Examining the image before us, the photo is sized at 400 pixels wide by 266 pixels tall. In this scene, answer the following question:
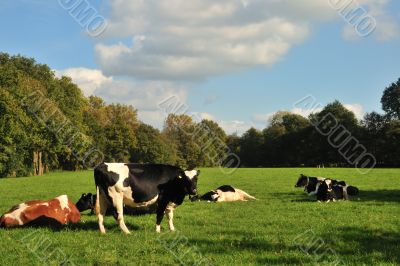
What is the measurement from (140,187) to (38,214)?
366 cm

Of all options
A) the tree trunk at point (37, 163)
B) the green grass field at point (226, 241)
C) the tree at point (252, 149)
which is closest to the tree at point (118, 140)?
the tree trunk at point (37, 163)

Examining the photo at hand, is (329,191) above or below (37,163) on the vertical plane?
below

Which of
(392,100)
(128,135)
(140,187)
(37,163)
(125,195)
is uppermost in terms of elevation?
(392,100)

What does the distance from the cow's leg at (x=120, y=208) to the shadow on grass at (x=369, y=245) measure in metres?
5.59

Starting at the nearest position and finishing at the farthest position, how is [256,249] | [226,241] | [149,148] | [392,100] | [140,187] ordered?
[256,249], [226,241], [140,187], [392,100], [149,148]

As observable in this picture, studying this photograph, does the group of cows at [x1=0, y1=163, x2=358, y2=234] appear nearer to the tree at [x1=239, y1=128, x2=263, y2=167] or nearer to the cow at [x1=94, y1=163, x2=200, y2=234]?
the cow at [x1=94, y1=163, x2=200, y2=234]

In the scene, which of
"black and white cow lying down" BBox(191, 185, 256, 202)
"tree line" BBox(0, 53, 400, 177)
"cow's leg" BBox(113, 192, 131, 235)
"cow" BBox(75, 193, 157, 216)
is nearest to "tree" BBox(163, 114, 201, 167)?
"tree line" BBox(0, 53, 400, 177)

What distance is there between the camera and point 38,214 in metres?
14.6

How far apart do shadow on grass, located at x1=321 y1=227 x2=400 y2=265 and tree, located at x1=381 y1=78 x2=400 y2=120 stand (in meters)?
102

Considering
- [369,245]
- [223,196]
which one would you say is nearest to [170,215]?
[369,245]

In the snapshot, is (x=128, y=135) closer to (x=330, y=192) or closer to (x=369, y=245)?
(x=330, y=192)

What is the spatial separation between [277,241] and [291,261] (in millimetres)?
2065

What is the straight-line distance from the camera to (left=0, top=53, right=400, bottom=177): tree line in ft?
214

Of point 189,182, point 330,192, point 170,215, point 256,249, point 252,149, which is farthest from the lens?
point 252,149
